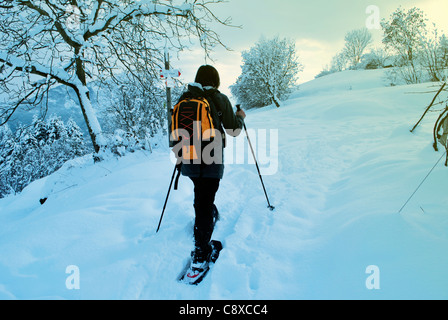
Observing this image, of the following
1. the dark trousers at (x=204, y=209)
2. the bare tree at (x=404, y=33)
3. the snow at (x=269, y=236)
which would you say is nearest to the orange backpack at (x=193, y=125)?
the dark trousers at (x=204, y=209)

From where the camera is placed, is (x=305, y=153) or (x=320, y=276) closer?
(x=320, y=276)

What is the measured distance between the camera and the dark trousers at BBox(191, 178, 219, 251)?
2121mm

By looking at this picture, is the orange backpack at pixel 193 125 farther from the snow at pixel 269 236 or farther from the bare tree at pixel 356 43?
the bare tree at pixel 356 43

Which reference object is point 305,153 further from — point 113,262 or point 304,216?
point 113,262

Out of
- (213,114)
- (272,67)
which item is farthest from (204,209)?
(272,67)

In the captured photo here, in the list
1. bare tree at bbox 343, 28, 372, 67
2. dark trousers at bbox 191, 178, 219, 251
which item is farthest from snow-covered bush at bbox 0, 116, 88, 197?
bare tree at bbox 343, 28, 372, 67

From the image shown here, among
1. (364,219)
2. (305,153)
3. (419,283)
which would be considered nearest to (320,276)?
(419,283)

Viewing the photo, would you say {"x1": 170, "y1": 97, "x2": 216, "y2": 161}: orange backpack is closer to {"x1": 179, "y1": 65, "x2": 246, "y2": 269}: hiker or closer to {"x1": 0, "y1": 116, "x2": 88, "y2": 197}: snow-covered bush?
{"x1": 179, "y1": 65, "x2": 246, "y2": 269}: hiker

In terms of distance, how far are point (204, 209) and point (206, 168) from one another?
49 cm

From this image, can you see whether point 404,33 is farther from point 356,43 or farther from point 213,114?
point 213,114

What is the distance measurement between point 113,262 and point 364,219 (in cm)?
291

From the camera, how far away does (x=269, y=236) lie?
7.97ft

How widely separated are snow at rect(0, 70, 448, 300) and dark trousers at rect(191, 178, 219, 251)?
1.03 feet
